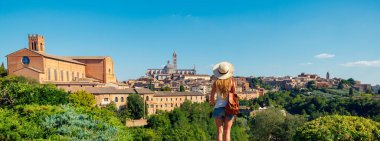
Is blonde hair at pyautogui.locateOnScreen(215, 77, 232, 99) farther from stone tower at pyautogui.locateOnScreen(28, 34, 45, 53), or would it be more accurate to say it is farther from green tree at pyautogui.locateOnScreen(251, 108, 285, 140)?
stone tower at pyautogui.locateOnScreen(28, 34, 45, 53)

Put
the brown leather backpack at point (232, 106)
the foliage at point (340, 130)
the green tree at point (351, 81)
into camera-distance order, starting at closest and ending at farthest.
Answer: the brown leather backpack at point (232, 106)
the foliage at point (340, 130)
the green tree at point (351, 81)

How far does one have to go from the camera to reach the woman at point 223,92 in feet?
17.2

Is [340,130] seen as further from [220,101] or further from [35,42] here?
[35,42]

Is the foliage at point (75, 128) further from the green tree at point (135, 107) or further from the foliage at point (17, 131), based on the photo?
the green tree at point (135, 107)

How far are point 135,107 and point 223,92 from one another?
50747 mm

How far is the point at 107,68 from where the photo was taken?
232 ft

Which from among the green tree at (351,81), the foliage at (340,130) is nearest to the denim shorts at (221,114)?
the foliage at (340,130)

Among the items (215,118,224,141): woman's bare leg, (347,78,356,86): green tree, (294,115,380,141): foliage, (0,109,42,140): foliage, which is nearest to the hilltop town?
(294,115,380,141): foliage

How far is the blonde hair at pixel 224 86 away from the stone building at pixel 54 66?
5628 cm

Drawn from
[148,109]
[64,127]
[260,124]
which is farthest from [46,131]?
[148,109]

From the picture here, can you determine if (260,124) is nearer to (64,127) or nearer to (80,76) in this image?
(64,127)

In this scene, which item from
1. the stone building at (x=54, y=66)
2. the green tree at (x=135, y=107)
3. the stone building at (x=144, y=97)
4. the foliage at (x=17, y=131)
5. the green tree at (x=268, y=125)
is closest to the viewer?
the foliage at (x=17, y=131)

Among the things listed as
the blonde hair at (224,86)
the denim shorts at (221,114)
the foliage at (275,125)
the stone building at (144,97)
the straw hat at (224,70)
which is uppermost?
the straw hat at (224,70)

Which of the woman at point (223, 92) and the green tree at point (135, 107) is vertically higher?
the woman at point (223, 92)
